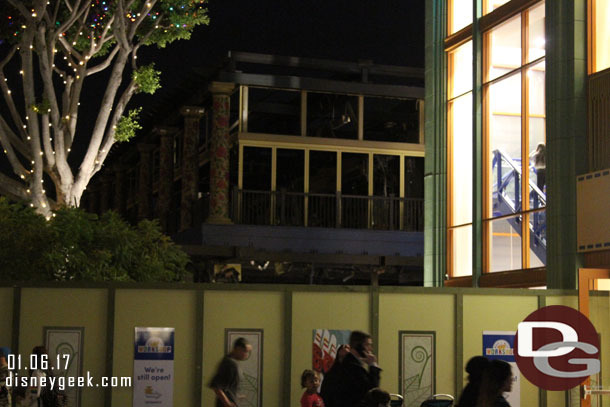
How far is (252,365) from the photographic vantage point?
14.1 metres

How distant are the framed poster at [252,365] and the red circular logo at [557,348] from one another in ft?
12.4

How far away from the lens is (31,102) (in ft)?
66.2

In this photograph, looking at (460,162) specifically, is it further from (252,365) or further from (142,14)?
(252,365)

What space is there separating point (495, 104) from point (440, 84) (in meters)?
2.34

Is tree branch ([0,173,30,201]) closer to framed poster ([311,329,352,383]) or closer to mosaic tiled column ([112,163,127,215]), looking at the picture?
framed poster ([311,329,352,383])

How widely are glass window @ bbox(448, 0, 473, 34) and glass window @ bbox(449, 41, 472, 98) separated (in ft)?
1.52

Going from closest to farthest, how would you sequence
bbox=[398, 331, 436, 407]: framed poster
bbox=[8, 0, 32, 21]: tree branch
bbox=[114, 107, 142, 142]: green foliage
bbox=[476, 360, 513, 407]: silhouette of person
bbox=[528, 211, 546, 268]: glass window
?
bbox=[476, 360, 513, 407]: silhouette of person → bbox=[398, 331, 436, 407]: framed poster → bbox=[528, 211, 546, 268]: glass window → bbox=[8, 0, 32, 21]: tree branch → bbox=[114, 107, 142, 142]: green foliage

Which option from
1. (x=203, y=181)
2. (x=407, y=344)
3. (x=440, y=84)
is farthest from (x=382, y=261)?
(x=407, y=344)

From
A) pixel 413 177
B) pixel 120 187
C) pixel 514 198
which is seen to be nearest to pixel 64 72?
pixel 514 198

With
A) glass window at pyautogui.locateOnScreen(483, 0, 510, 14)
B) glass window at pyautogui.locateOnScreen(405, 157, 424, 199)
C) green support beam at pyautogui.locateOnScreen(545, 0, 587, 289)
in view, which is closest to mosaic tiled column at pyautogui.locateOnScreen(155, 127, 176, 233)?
glass window at pyautogui.locateOnScreen(405, 157, 424, 199)

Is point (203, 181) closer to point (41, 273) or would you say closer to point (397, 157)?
point (397, 157)

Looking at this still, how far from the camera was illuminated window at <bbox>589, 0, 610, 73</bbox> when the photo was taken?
1614cm

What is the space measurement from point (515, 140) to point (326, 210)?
54.6 ft

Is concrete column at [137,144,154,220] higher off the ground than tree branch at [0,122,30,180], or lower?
higher
